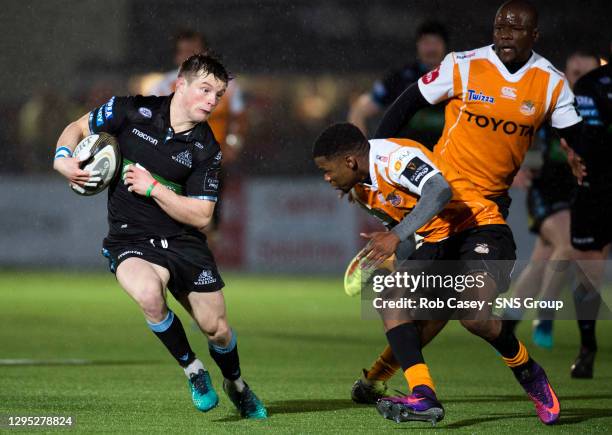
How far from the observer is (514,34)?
6.18 meters

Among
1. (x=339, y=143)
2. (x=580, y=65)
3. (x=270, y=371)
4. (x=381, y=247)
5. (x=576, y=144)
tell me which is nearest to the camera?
(x=381, y=247)

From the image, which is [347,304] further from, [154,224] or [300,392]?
[154,224]

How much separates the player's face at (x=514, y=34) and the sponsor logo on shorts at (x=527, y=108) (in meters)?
0.23

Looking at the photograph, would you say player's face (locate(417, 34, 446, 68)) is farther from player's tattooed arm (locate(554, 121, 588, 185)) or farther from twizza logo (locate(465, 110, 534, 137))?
twizza logo (locate(465, 110, 534, 137))

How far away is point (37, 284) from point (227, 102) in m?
5.30

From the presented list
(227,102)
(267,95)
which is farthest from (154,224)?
(267,95)

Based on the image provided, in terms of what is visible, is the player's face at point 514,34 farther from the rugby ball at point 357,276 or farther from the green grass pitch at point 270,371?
the green grass pitch at point 270,371

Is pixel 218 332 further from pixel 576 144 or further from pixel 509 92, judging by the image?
pixel 576 144

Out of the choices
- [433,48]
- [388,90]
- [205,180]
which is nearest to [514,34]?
[205,180]

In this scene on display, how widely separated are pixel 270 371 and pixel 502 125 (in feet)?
8.40

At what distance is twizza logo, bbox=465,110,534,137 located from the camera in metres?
6.16

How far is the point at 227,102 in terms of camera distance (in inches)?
407

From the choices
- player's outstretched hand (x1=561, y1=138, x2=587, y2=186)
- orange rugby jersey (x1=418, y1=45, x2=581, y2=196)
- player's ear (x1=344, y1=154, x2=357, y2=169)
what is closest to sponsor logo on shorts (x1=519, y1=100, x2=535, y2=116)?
orange rugby jersey (x1=418, y1=45, x2=581, y2=196)

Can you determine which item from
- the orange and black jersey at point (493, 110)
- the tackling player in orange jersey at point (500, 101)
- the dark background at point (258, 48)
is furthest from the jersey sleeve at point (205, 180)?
the dark background at point (258, 48)
